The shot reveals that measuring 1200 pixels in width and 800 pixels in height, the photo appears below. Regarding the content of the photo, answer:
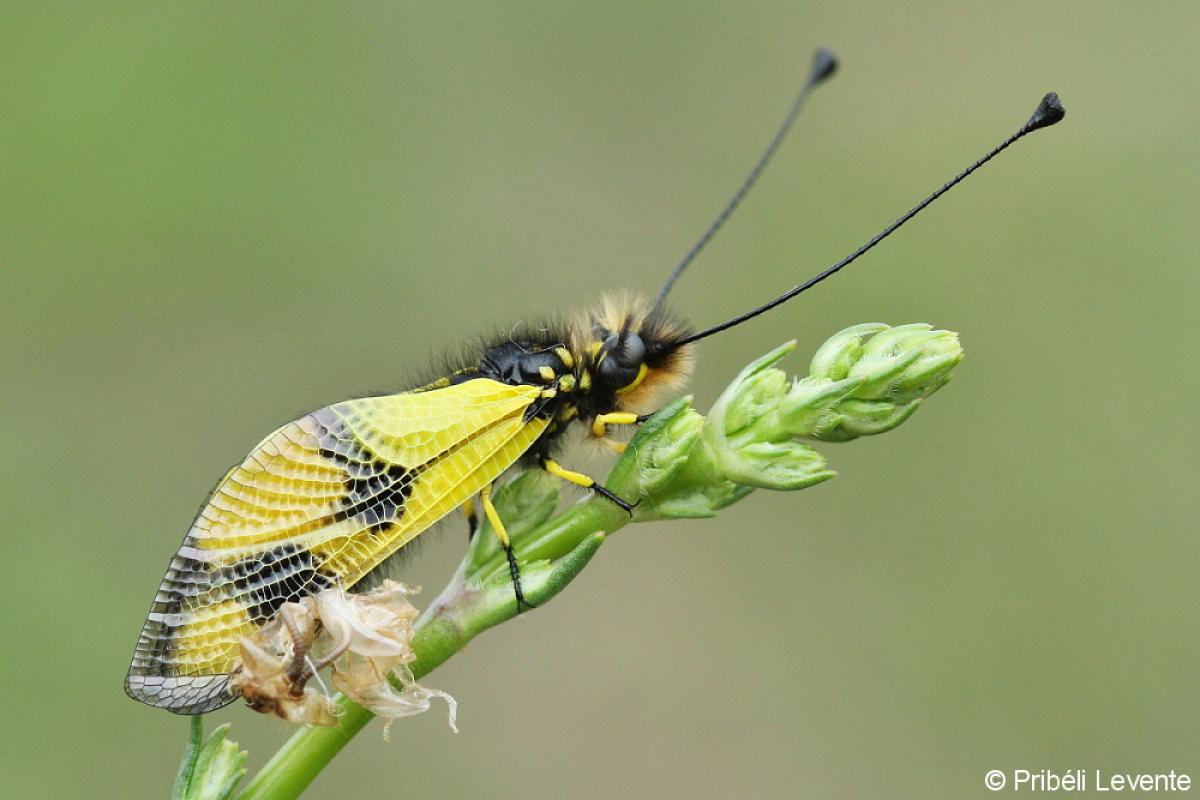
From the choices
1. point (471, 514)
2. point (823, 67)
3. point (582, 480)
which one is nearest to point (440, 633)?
point (582, 480)

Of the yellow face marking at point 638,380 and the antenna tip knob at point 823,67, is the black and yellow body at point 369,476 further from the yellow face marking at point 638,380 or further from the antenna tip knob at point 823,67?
the antenna tip knob at point 823,67

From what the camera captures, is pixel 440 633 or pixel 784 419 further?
pixel 784 419

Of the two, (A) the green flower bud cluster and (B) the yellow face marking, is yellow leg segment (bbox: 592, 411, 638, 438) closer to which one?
(B) the yellow face marking

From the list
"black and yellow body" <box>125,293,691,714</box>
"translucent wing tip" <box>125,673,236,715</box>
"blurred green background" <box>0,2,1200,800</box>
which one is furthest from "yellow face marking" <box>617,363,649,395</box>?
"blurred green background" <box>0,2,1200,800</box>

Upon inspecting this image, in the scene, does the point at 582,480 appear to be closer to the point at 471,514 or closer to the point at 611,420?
the point at 611,420

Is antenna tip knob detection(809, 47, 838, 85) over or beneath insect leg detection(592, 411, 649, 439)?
over

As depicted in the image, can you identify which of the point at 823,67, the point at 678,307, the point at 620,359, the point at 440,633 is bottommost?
the point at 678,307
